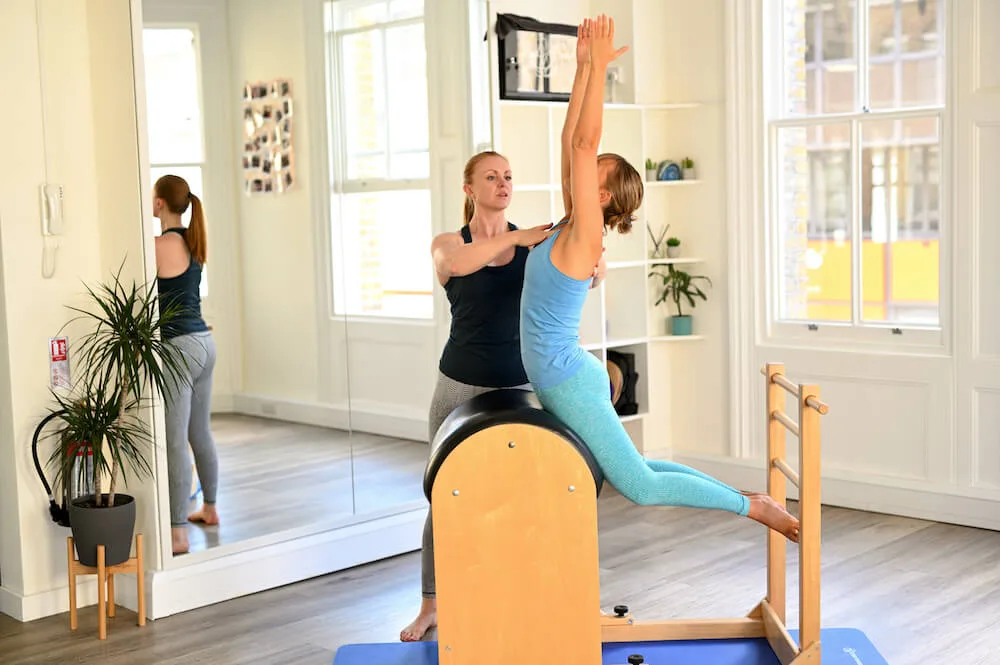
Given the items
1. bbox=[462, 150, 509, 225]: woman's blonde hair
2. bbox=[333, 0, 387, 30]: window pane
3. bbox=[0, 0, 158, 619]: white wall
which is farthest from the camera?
bbox=[333, 0, 387, 30]: window pane

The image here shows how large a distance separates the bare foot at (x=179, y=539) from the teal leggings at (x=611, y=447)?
1730 millimetres

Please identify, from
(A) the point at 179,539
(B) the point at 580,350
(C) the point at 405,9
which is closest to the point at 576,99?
(B) the point at 580,350

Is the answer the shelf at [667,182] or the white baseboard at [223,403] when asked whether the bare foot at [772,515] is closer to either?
the white baseboard at [223,403]

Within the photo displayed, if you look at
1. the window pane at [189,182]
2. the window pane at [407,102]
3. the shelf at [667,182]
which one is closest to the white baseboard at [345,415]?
the window pane at [189,182]

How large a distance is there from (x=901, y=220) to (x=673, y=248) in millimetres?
1137

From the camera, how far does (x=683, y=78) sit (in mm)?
5895

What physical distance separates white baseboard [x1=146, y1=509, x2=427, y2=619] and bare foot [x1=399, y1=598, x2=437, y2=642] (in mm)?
774

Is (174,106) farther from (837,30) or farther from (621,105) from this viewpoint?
(837,30)

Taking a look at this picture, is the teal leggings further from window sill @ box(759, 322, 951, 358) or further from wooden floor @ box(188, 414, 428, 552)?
window sill @ box(759, 322, 951, 358)

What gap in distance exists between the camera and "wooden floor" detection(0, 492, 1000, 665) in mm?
3748

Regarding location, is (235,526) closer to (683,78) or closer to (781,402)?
(781,402)

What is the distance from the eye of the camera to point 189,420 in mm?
4215

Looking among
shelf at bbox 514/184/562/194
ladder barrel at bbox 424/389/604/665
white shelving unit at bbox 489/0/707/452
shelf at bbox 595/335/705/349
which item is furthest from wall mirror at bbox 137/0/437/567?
ladder barrel at bbox 424/389/604/665

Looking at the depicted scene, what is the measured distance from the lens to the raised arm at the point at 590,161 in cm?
284
